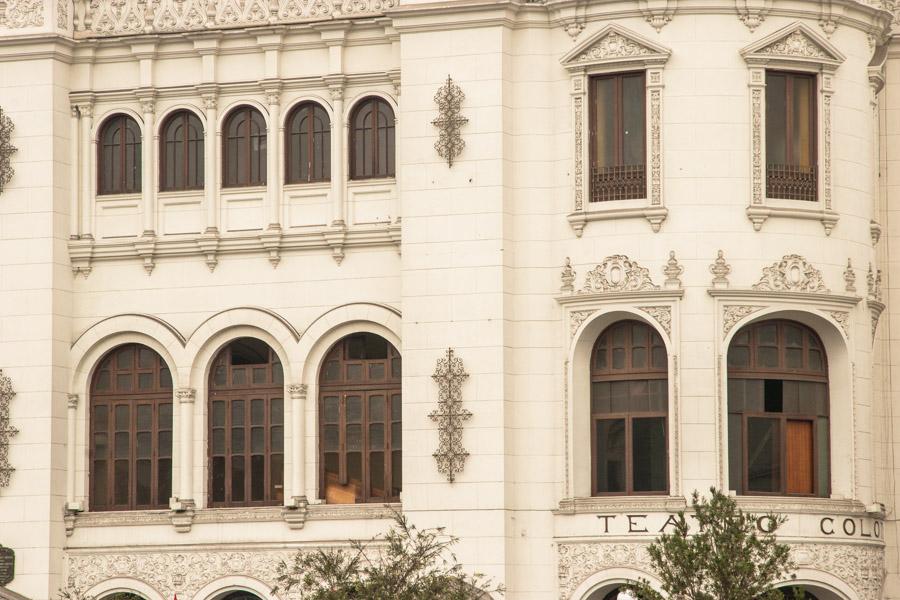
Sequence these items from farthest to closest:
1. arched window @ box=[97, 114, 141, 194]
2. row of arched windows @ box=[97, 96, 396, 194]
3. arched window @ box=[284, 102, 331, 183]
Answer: arched window @ box=[97, 114, 141, 194] < arched window @ box=[284, 102, 331, 183] < row of arched windows @ box=[97, 96, 396, 194]

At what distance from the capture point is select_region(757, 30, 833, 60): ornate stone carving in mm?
39906

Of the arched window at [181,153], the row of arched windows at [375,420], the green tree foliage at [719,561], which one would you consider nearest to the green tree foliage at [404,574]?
the row of arched windows at [375,420]

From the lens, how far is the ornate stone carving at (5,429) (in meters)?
42.1

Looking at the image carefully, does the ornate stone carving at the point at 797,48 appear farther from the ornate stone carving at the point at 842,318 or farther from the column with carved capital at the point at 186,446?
the column with carved capital at the point at 186,446

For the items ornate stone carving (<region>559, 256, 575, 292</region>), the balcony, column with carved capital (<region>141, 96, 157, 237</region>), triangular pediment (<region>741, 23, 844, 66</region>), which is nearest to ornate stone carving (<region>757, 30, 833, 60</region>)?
triangular pediment (<region>741, 23, 844, 66</region>)

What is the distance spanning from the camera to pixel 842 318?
4000 centimetres

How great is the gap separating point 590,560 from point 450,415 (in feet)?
11.1

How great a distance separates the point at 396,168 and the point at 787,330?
7.48m

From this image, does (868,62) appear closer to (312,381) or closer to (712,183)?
(712,183)

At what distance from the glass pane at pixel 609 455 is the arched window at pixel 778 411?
188 centimetres

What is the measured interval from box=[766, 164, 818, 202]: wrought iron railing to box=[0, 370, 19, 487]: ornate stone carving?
552 inches

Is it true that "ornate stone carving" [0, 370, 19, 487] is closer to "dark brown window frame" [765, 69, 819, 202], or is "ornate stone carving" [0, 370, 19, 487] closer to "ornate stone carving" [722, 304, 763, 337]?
"ornate stone carving" [722, 304, 763, 337]

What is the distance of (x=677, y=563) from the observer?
3344 cm

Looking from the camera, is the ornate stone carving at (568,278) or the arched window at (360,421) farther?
the arched window at (360,421)
